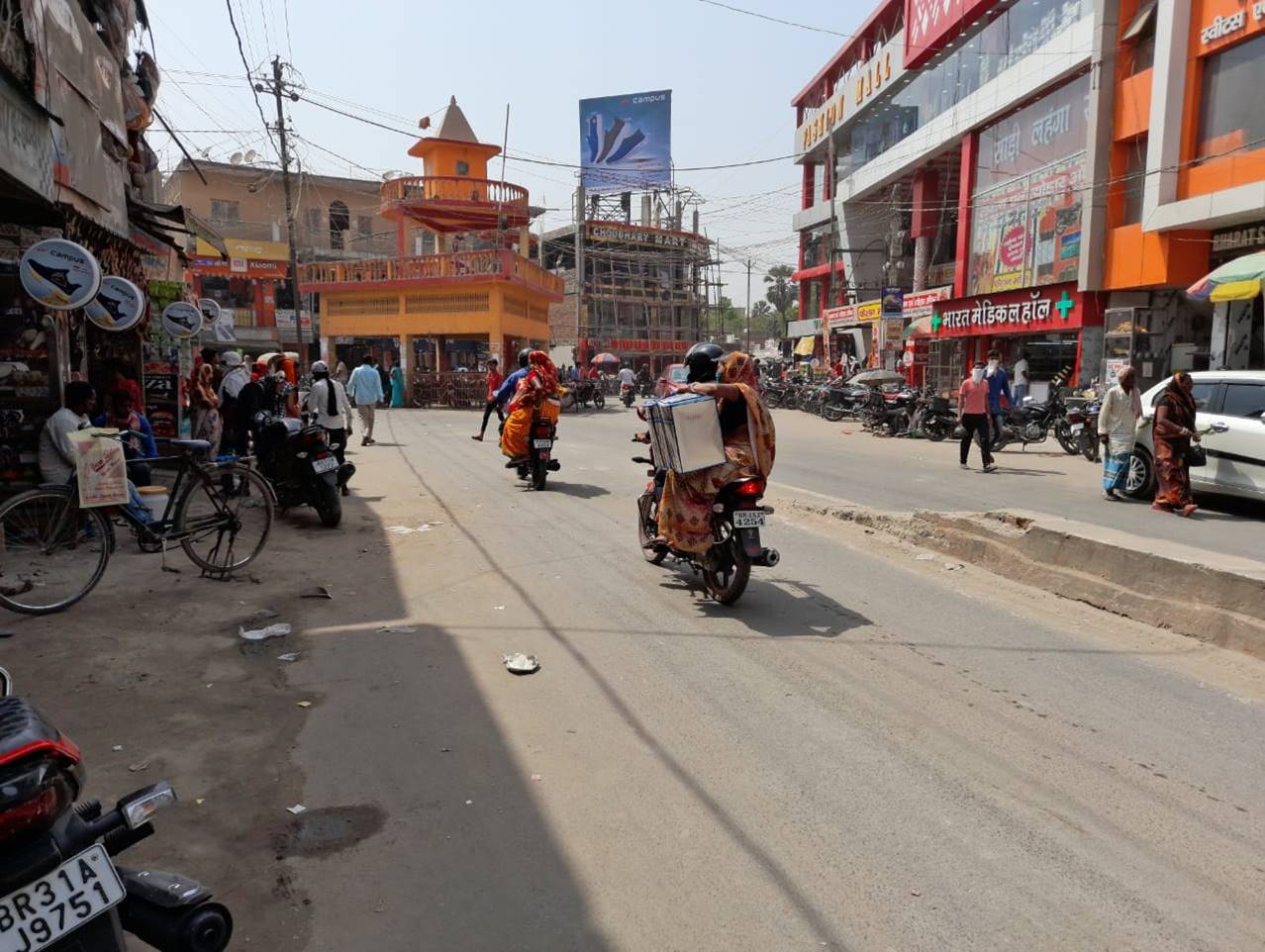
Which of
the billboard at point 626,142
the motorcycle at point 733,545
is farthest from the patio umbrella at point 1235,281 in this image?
the billboard at point 626,142

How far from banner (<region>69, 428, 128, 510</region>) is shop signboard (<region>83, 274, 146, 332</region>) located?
3785mm

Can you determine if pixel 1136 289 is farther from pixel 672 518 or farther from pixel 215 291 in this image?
pixel 215 291

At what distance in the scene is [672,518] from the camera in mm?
6125

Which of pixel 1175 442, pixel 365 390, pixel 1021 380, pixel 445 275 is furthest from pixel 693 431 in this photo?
pixel 445 275

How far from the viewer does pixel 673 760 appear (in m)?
3.66

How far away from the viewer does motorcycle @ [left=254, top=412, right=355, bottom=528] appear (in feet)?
28.3

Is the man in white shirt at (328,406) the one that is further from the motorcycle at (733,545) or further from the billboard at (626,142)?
the billboard at (626,142)

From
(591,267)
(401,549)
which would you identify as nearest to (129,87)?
(401,549)

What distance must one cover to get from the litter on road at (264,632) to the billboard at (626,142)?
4896 centimetres

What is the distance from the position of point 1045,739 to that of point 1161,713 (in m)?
0.79

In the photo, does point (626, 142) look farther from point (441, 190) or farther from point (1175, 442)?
point (1175, 442)

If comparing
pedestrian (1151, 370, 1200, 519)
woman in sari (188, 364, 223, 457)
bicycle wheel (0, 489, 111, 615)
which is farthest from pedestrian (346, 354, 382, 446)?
pedestrian (1151, 370, 1200, 519)

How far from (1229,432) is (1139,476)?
119cm

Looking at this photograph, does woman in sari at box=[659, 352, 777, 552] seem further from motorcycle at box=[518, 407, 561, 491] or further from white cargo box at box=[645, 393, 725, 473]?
motorcycle at box=[518, 407, 561, 491]
